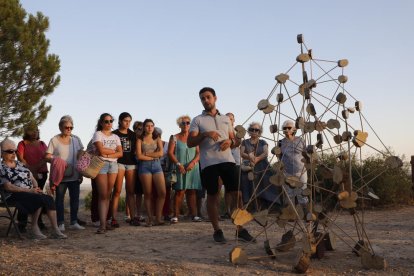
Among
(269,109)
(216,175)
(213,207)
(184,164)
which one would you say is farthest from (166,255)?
(184,164)

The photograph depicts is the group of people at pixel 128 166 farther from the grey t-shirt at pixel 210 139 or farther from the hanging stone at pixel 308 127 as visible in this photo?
the hanging stone at pixel 308 127

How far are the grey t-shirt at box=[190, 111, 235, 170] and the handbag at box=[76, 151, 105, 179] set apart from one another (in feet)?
5.91

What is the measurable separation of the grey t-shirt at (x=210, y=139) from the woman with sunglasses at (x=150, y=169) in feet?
6.23

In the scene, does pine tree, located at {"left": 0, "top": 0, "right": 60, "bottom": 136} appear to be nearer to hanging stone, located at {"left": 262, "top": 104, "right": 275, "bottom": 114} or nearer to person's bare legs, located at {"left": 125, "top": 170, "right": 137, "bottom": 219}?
person's bare legs, located at {"left": 125, "top": 170, "right": 137, "bottom": 219}

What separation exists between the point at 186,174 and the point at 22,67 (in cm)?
789

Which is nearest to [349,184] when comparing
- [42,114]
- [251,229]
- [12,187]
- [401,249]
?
[401,249]

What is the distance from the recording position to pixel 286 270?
4020 millimetres

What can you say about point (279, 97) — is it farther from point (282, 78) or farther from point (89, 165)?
point (89, 165)

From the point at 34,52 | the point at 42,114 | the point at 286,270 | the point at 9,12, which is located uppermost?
the point at 9,12

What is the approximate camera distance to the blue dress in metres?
7.63

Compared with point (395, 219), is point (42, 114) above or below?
above

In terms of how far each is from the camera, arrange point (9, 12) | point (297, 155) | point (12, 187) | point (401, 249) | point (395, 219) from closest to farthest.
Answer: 1. point (401, 249)
2. point (12, 187)
3. point (297, 155)
4. point (395, 219)
5. point (9, 12)

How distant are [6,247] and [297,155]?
3.94 m

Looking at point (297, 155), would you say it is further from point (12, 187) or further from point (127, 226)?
point (12, 187)
